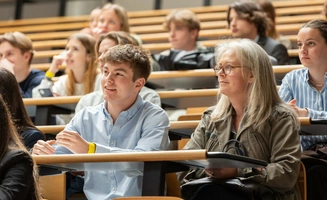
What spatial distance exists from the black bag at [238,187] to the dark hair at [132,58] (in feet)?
1.98

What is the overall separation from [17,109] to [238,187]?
0.93m

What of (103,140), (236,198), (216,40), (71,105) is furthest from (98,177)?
(216,40)

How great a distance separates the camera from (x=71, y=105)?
3.59 metres

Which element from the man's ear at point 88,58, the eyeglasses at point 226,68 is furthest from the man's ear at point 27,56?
the eyeglasses at point 226,68

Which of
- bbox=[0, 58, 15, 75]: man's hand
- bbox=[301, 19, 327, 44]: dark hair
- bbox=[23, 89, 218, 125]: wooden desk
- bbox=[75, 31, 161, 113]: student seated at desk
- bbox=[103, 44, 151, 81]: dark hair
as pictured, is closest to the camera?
bbox=[103, 44, 151, 81]: dark hair

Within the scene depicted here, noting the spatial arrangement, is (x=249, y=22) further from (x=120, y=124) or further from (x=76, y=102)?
(x=120, y=124)

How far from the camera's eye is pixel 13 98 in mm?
2775

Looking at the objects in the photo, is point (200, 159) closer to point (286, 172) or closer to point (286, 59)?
point (286, 172)

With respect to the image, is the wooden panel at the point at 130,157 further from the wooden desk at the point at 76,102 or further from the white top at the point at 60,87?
the white top at the point at 60,87

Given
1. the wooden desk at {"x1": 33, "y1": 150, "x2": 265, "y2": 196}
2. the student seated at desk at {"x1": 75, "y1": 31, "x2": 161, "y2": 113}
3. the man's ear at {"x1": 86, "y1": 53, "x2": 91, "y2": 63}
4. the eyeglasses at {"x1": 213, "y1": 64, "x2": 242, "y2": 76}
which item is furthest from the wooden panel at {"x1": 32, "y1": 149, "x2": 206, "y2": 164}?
the man's ear at {"x1": 86, "y1": 53, "x2": 91, "y2": 63}

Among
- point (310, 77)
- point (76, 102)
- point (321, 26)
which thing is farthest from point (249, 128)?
point (76, 102)

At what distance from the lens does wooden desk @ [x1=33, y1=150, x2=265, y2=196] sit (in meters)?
2.20

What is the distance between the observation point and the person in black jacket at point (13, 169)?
1957 millimetres

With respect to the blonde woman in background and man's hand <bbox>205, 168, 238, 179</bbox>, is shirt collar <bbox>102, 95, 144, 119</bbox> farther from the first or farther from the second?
the blonde woman in background
